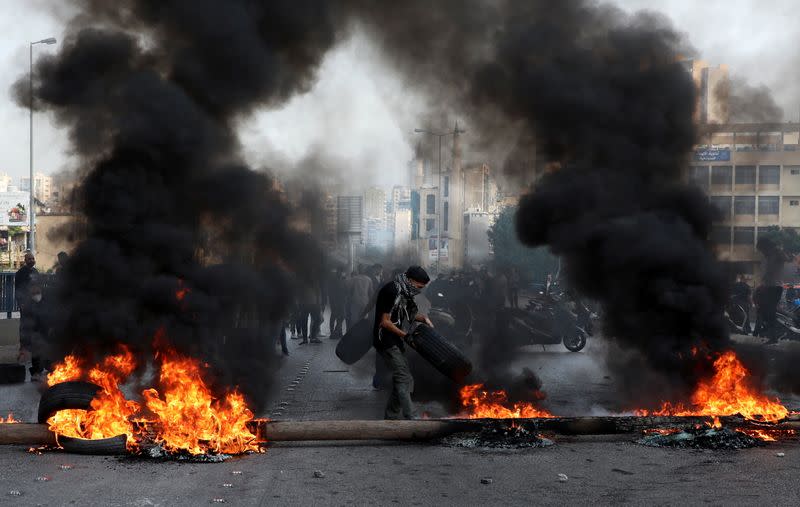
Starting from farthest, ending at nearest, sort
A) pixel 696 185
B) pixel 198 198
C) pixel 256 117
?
pixel 696 185 < pixel 256 117 < pixel 198 198

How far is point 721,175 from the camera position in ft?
33.3

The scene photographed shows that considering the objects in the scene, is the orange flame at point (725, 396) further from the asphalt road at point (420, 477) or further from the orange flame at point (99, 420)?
the orange flame at point (99, 420)

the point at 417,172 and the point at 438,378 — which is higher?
the point at 417,172

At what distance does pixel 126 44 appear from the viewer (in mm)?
7848

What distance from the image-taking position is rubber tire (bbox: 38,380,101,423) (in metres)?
6.57

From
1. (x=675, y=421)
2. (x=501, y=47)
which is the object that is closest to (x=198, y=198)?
(x=501, y=47)

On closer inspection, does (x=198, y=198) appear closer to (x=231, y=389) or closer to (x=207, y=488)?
(x=231, y=389)

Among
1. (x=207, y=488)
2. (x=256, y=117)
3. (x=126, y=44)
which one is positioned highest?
(x=126, y=44)

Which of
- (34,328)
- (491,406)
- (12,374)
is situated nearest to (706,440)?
(491,406)

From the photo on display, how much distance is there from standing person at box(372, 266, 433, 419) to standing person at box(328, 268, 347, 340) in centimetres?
851

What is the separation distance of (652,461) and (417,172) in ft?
28.3

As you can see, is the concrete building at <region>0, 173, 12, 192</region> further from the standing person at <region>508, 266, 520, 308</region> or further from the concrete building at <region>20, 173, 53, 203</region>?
the standing person at <region>508, 266, 520, 308</region>

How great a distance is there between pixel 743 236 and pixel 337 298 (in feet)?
28.2

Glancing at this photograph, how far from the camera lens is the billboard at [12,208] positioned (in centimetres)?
3838
